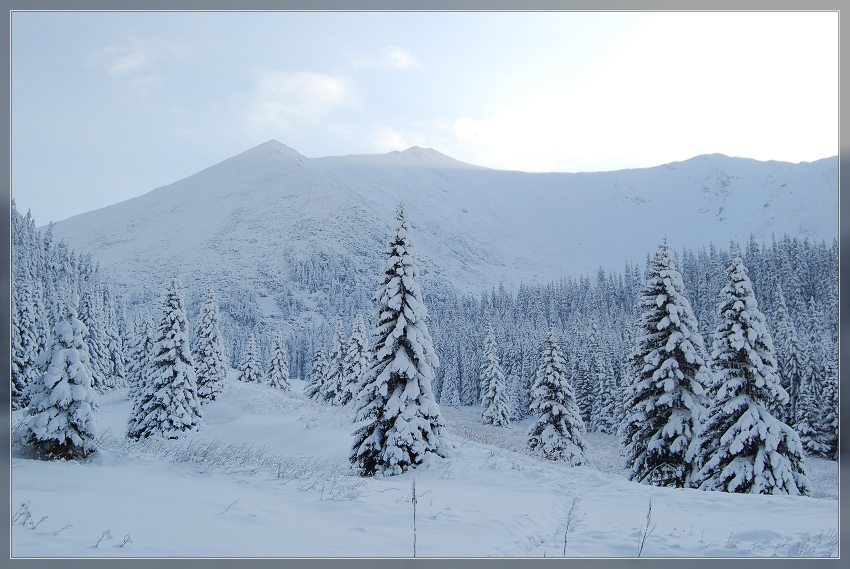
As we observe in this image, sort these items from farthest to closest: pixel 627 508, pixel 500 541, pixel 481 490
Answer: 1. pixel 481 490
2. pixel 627 508
3. pixel 500 541

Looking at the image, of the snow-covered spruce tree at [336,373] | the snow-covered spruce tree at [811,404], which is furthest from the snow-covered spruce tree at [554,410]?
the snow-covered spruce tree at [811,404]

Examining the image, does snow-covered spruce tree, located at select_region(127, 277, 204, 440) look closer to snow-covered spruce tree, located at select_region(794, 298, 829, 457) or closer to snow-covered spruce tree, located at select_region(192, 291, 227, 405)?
snow-covered spruce tree, located at select_region(192, 291, 227, 405)

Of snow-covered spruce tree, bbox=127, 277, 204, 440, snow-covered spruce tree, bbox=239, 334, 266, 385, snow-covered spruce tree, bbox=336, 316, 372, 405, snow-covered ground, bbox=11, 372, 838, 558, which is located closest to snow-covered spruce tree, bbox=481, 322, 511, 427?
snow-covered spruce tree, bbox=336, 316, 372, 405

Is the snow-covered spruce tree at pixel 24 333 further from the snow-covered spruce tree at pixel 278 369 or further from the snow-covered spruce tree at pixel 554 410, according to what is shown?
the snow-covered spruce tree at pixel 554 410

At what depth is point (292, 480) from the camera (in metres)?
9.96

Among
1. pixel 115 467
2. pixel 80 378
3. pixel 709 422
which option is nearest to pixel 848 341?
pixel 115 467

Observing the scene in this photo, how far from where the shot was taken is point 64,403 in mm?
9891

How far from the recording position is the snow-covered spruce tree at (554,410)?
2841 centimetres

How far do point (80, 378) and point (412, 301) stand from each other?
9.34 meters

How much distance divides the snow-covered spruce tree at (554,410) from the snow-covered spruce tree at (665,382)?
7.57 m

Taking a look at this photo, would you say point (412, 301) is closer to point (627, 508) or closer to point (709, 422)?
point (627, 508)

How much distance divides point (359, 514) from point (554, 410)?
23152 mm

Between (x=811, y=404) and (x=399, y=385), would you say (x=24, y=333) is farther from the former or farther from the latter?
(x=811, y=404)

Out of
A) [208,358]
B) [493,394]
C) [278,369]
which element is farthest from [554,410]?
[278,369]
